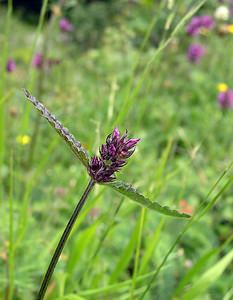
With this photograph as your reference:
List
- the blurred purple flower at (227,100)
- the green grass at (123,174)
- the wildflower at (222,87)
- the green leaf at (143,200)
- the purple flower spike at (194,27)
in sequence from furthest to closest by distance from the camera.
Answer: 1. the wildflower at (222,87)
2. the blurred purple flower at (227,100)
3. the purple flower spike at (194,27)
4. the green grass at (123,174)
5. the green leaf at (143,200)

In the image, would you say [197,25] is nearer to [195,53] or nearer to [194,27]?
[194,27]

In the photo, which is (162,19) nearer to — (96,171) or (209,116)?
(209,116)

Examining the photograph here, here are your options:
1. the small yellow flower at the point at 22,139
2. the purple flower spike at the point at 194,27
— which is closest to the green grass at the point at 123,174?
the small yellow flower at the point at 22,139

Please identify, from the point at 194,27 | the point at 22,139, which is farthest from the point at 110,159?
the point at 194,27

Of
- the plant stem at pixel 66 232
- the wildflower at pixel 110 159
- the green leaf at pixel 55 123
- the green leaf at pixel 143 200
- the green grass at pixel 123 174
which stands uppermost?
the green grass at pixel 123 174

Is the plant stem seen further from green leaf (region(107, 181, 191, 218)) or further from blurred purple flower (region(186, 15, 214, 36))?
blurred purple flower (region(186, 15, 214, 36))

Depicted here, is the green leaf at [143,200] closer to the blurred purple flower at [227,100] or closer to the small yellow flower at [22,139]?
the small yellow flower at [22,139]
